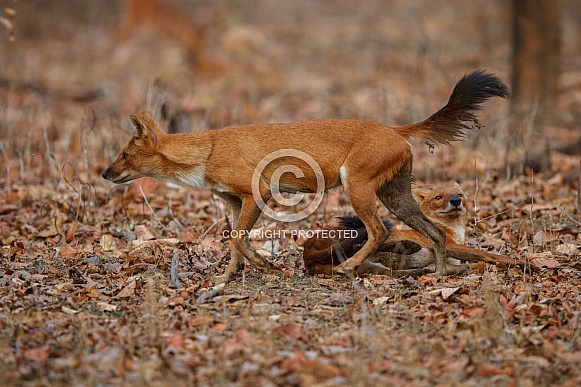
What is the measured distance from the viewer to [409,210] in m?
6.75

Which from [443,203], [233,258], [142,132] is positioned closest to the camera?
[233,258]

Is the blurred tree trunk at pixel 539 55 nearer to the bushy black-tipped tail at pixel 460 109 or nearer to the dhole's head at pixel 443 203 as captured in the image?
the dhole's head at pixel 443 203

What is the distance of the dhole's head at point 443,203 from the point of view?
7215mm

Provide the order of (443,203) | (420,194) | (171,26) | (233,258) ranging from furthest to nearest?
(171,26) → (420,194) → (443,203) → (233,258)

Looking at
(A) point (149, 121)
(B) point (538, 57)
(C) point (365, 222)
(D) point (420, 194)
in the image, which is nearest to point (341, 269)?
(C) point (365, 222)

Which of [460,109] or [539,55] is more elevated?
[539,55]

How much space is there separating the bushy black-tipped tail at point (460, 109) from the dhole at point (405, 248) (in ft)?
2.53

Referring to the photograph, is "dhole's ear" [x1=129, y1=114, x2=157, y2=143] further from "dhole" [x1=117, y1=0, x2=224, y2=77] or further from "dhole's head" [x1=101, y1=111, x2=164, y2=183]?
"dhole" [x1=117, y1=0, x2=224, y2=77]

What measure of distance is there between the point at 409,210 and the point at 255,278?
1454 millimetres

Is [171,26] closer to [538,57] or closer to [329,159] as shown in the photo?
[538,57]

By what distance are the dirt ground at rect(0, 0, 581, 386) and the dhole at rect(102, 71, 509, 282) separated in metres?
0.46

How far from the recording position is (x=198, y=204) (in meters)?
9.02

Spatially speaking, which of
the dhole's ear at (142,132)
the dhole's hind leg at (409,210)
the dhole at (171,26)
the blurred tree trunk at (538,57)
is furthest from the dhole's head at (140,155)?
the dhole at (171,26)

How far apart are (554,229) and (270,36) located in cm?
1652
